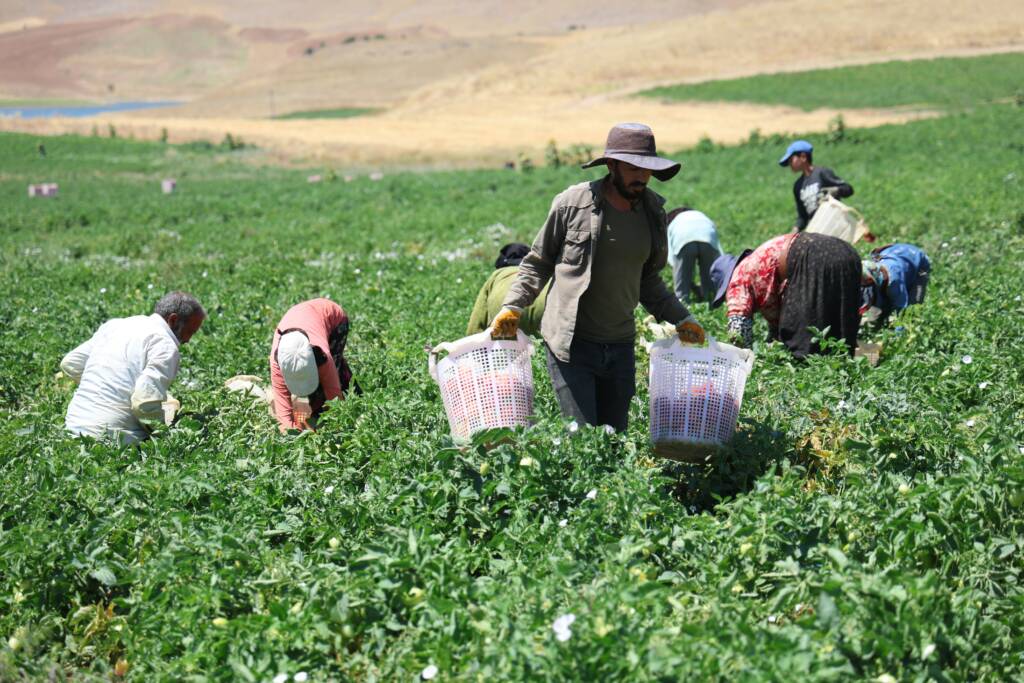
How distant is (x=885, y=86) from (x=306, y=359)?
44997 millimetres

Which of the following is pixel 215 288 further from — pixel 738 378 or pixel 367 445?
pixel 738 378

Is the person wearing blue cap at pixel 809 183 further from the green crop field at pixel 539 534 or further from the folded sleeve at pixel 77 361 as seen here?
the folded sleeve at pixel 77 361

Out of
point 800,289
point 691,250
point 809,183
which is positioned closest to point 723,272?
point 800,289

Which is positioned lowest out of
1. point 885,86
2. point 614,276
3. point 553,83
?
point 885,86

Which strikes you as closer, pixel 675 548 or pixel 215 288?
pixel 675 548

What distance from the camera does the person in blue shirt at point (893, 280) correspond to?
23.4ft

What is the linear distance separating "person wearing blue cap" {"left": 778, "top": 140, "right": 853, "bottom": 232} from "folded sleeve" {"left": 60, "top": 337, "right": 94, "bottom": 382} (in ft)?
19.6

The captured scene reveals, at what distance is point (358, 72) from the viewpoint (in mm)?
92875

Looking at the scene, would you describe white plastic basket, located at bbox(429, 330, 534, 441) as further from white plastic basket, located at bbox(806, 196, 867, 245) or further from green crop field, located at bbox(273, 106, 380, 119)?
green crop field, located at bbox(273, 106, 380, 119)

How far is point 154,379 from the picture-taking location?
5.42m

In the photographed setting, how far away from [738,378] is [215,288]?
7.21 meters

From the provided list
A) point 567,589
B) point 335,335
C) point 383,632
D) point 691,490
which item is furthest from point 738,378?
point 335,335

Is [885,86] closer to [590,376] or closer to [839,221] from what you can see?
[839,221]

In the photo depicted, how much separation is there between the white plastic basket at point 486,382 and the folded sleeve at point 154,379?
5.69 ft
